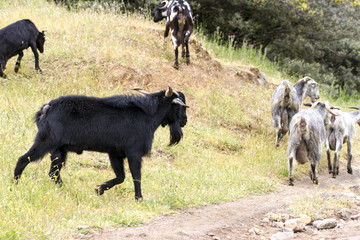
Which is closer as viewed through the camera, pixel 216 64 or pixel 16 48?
pixel 16 48

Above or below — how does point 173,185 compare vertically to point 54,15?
below

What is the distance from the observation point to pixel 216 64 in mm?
13547

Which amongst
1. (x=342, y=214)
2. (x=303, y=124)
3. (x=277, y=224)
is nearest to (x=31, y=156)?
(x=277, y=224)

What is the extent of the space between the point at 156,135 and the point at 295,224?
4.20 m

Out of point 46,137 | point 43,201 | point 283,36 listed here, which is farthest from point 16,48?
point 283,36

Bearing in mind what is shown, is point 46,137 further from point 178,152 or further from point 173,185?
point 178,152

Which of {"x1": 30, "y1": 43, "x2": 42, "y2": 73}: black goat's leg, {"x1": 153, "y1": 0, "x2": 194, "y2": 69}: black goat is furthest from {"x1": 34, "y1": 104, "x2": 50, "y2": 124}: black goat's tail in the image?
{"x1": 153, "y1": 0, "x2": 194, "y2": 69}: black goat

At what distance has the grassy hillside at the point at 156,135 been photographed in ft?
16.8

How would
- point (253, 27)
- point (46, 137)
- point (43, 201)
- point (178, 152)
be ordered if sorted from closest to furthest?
point (43, 201), point (46, 137), point (178, 152), point (253, 27)

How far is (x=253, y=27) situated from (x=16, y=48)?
11119mm

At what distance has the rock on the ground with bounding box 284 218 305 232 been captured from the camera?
5.73 m

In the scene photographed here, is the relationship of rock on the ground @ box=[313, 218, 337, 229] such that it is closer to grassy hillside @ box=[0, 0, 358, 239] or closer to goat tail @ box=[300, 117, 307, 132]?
grassy hillside @ box=[0, 0, 358, 239]

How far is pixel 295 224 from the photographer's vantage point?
227 inches

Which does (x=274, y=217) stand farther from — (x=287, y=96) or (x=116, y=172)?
(x=287, y=96)
